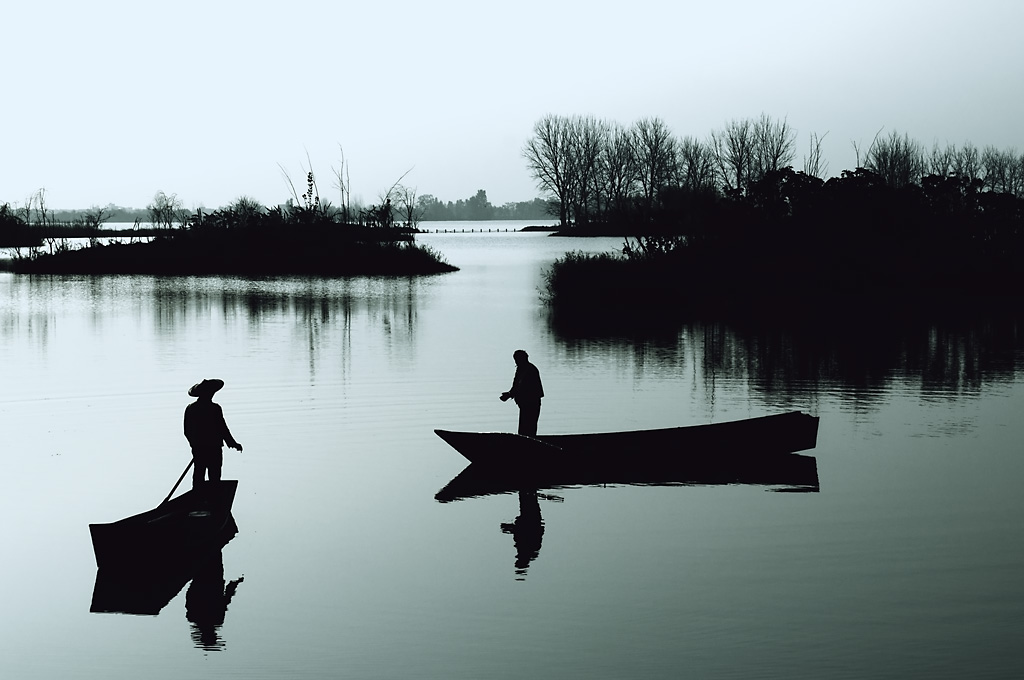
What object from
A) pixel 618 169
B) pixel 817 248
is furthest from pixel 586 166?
pixel 817 248

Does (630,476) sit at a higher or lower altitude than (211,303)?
lower

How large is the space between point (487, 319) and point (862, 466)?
2602 centimetres

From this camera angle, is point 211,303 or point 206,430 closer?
point 206,430

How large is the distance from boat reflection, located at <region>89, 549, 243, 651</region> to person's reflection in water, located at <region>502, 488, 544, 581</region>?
3063 millimetres

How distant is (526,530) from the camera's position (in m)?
13.8

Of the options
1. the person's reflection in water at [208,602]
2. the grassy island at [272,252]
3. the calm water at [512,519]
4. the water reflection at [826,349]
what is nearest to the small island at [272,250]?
the grassy island at [272,252]

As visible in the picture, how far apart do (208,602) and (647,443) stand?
7743mm

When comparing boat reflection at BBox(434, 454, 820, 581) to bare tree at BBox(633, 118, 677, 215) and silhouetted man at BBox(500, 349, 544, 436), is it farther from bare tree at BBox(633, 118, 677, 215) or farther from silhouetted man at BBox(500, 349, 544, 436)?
bare tree at BBox(633, 118, 677, 215)

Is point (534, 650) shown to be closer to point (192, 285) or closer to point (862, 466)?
point (862, 466)

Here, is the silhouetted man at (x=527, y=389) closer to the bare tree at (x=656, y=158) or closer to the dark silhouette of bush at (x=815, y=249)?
the dark silhouette of bush at (x=815, y=249)

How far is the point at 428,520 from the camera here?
1430 centimetres

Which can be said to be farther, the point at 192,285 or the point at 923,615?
the point at 192,285

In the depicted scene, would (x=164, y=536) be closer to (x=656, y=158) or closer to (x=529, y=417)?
(x=529, y=417)

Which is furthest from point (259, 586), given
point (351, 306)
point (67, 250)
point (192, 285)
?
point (67, 250)
